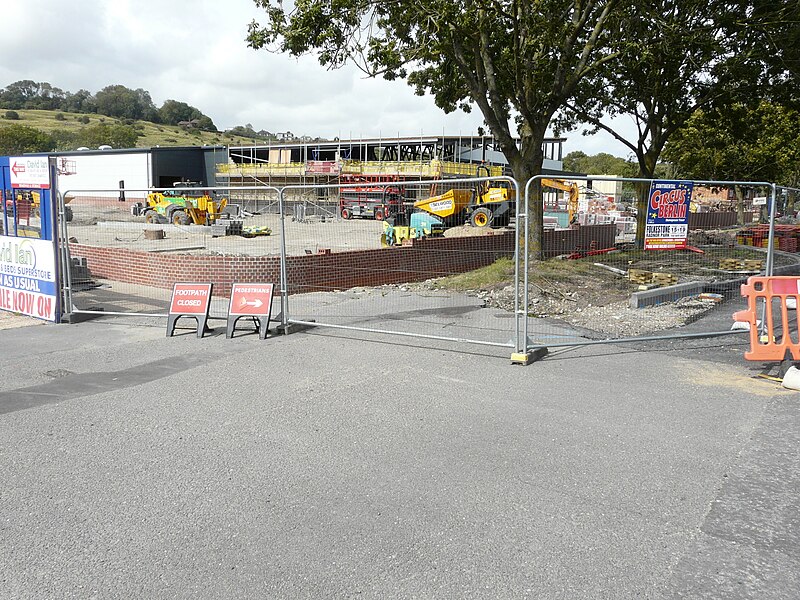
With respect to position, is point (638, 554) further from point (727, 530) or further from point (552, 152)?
point (552, 152)

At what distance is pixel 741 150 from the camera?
136ft

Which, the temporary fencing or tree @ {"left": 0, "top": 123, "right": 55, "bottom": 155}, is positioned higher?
tree @ {"left": 0, "top": 123, "right": 55, "bottom": 155}

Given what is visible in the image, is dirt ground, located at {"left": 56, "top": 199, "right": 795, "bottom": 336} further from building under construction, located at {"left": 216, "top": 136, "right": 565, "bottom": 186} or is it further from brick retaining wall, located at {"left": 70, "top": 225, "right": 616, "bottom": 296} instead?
building under construction, located at {"left": 216, "top": 136, "right": 565, "bottom": 186}

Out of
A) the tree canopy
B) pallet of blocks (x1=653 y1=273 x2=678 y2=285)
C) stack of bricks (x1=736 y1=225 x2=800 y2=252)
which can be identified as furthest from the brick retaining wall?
the tree canopy

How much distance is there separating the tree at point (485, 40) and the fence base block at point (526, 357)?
7.47 metres

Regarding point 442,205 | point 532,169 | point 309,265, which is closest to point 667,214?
point 309,265

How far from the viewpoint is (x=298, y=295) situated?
13719mm

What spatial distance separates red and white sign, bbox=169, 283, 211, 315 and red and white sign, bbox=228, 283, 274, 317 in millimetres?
433

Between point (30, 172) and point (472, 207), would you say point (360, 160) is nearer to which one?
point (472, 207)

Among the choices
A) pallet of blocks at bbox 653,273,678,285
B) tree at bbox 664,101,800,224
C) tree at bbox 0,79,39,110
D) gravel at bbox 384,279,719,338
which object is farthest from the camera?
tree at bbox 0,79,39,110

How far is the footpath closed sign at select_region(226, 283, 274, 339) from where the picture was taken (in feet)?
31.8

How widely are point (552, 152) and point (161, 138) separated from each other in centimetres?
9510

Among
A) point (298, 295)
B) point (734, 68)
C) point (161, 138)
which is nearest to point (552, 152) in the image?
point (734, 68)

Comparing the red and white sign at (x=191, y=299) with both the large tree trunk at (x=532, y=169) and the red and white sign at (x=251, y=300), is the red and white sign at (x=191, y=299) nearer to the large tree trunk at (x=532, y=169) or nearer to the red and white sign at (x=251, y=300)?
the red and white sign at (x=251, y=300)
